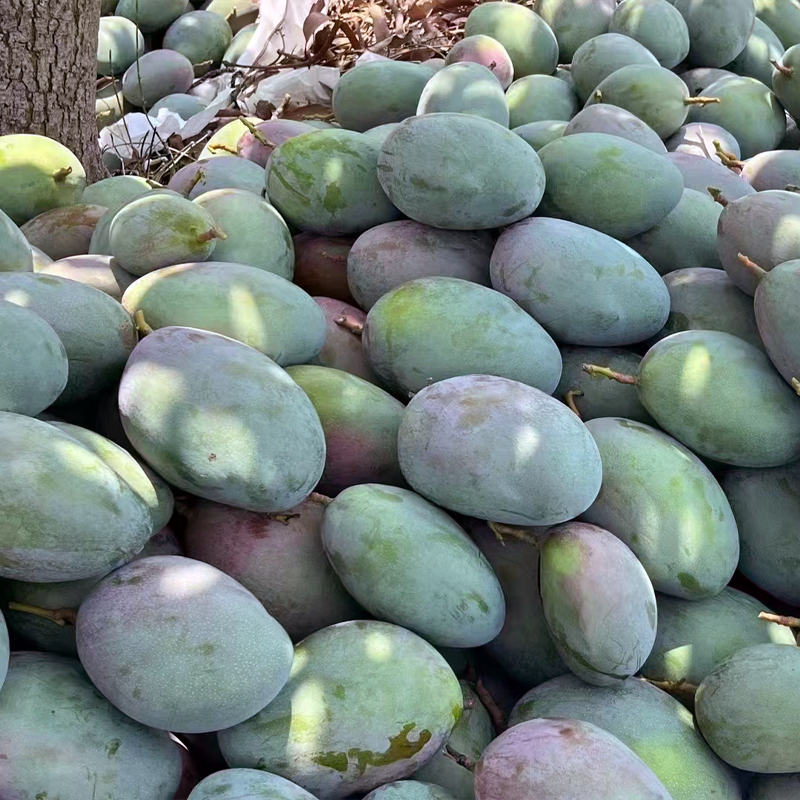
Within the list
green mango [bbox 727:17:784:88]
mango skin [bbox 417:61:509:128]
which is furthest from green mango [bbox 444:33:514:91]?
green mango [bbox 727:17:784:88]

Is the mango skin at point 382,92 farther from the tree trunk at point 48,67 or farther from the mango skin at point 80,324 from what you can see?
the mango skin at point 80,324

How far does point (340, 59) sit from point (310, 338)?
1.95 meters

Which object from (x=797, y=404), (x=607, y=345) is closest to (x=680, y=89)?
(x=607, y=345)

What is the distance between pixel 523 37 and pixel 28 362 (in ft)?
6.71

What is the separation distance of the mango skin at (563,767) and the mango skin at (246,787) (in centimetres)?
20

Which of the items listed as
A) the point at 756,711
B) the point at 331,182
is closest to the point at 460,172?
the point at 331,182

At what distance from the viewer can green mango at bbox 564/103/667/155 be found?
1898mm

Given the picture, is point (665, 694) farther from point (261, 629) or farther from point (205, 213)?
point (205, 213)

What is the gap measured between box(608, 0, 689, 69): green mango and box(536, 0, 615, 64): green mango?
137mm

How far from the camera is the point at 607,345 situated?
1.54m

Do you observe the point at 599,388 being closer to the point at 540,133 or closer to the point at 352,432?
the point at 352,432

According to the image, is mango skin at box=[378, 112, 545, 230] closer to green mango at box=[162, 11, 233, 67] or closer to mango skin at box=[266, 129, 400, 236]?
mango skin at box=[266, 129, 400, 236]

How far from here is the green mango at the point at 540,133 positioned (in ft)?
6.40

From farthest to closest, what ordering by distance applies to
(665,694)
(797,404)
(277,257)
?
(277,257) → (797,404) → (665,694)
